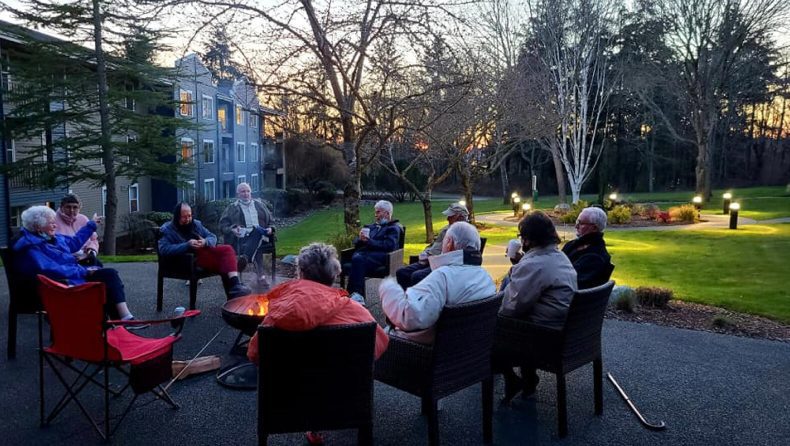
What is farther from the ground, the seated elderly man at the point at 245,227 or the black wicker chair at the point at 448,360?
the seated elderly man at the point at 245,227

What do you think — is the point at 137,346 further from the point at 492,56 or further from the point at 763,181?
the point at 763,181

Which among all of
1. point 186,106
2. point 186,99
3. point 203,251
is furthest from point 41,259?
point 186,99

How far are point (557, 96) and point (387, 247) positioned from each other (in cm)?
1521

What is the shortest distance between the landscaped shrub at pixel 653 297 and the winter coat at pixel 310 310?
4.37 metres

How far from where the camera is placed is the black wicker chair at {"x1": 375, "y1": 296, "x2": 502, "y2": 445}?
9.36ft

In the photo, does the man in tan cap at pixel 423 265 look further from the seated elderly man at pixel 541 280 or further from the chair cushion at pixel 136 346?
the chair cushion at pixel 136 346

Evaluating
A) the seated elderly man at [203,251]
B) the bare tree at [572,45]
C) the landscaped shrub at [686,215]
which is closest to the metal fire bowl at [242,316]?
the seated elderly man at [203,251]

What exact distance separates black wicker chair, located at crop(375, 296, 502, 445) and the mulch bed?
3.20 m

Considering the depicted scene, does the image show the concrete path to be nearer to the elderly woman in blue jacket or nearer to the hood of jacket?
the elderly woman in blue jacket

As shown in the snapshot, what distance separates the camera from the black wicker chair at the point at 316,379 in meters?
2.44

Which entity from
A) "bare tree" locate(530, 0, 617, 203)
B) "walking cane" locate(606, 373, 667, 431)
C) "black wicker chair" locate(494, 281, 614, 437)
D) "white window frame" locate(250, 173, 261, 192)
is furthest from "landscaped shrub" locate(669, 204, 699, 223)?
"white window frame" locate(250, 173, 261, 192)

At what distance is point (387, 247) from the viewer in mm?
6074

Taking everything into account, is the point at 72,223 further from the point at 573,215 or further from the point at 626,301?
the point at 573,215

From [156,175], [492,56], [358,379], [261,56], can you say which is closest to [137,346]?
[358,379]
